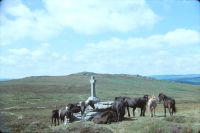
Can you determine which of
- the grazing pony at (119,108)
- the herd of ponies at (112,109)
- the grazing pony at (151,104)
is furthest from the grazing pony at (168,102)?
the grazing pony at (119,108)

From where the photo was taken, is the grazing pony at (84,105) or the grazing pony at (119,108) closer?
the grazing pony at (119,108)

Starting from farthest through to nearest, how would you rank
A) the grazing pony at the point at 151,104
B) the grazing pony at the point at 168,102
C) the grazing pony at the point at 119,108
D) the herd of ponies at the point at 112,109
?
the grazing pony at the point at 168,102 → the grazing pony at the point at 151,104 → the grazing pony at the point at 119,108 → the herd of ponies at the point at 112,109

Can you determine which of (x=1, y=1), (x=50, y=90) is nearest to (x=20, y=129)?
(x=1, y=1)

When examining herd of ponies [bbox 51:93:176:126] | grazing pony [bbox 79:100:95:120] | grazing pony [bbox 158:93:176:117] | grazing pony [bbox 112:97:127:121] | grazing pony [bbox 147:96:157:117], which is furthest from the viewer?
grazing pony [bbox 158:93:176:117]

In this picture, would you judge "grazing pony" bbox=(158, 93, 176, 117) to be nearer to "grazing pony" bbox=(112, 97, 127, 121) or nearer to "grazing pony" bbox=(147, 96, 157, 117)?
"grazing pony" bbox=(147, 96, 157, 117)

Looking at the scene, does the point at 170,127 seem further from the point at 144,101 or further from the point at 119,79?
the point at 119,79

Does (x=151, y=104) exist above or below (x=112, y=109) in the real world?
above

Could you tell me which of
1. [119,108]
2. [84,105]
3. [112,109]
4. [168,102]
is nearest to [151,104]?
[168,102]

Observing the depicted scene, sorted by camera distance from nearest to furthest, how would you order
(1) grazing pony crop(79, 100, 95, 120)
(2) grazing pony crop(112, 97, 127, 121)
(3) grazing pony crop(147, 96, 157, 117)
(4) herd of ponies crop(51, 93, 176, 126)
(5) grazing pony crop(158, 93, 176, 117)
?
1. (4) herd of ponies crop(51, 93, 176, 126)
2. (2) grazing pony crop(112, 97, 127, 121)
3. (1) grazing pony crop(79, 100, 95, 120)
4. (3) grazing pony crop(147, 96, 157, 117)
5. (5) grazing pony crop(158, 93, 176, 117)

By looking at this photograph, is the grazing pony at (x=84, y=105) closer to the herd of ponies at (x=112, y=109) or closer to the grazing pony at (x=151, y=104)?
the herd of ponies at (x=112, y=109)

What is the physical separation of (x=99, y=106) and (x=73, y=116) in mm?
1947

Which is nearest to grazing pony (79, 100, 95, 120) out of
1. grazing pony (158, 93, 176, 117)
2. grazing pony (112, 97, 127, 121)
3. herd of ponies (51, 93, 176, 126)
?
herd of ponies (51, 93, 176, 126)

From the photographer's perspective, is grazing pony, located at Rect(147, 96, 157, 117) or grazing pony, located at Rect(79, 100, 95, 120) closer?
grazing pony, located at Rect(79, 100, 95, 120)

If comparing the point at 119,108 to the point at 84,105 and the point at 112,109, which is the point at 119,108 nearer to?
the point at 112,109
